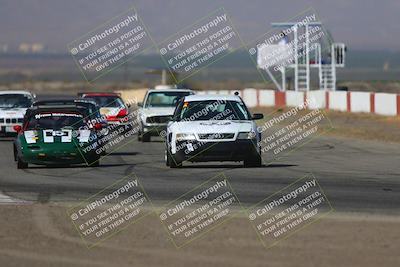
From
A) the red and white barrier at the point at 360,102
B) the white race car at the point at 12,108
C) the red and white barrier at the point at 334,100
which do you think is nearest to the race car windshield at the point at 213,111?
the white race car at the point at 12,108

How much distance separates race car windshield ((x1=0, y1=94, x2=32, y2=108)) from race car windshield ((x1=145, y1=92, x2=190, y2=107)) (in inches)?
143

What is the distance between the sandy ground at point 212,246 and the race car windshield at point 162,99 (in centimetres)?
2078

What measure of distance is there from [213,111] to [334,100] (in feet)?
92.9

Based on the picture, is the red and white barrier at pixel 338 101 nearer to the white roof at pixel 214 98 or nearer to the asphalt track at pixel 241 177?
the asphalt track at pixel 241 177

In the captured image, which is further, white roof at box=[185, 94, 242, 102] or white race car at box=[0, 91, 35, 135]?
white race car at box=[0, 91, 35, 135]

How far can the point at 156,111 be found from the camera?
33.6m

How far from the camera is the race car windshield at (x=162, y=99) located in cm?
3438

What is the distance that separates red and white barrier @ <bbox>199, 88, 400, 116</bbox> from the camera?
43.3 m

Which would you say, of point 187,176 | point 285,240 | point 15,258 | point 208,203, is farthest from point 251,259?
point 187,176

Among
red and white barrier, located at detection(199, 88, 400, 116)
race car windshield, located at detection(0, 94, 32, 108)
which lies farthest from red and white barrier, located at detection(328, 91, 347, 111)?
race car windshield, located at detection(0, 94, 32, 108)

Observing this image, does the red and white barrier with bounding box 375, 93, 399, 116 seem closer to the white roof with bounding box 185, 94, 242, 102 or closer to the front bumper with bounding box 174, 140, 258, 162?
the white roof with bounding box 185, 94, 242, 102

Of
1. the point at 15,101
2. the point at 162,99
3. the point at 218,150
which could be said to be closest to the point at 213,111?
the point at 218,150

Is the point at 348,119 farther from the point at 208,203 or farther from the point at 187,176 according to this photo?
the point at 208,203

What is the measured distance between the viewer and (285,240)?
1190 cm
